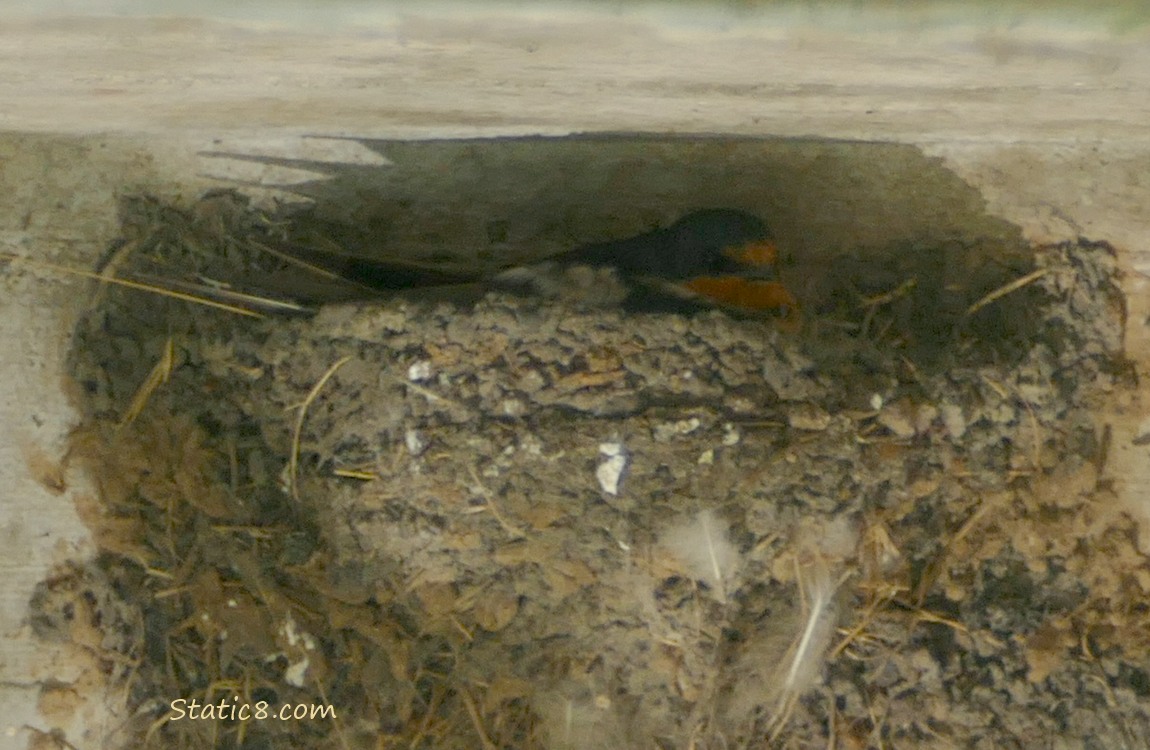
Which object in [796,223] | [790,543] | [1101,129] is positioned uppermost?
[1101,129]

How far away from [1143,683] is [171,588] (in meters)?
1.99

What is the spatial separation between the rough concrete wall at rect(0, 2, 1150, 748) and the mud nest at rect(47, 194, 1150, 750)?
0.09 m

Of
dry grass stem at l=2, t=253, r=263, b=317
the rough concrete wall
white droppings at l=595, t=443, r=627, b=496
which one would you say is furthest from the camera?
dry grass stem at l=2, t=253, r=263, b=317

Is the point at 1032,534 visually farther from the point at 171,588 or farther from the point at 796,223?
the point at 171,588

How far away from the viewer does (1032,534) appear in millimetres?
2604

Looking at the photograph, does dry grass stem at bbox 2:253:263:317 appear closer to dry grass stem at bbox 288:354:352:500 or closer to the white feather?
dry grass stem at bbox 288:354:352:500

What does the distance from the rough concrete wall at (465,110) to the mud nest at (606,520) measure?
9 centimetres

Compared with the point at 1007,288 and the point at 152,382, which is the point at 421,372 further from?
the point at 1007,288

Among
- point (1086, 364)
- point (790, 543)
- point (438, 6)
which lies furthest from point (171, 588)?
point (1086, 364)

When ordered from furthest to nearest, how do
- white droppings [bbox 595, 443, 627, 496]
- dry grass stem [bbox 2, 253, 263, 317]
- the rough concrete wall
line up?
dry grass stem [bbox 2, 253, 263, 317] < white droppings [bbox 595, 443, 627, 496] < the rough concrete wall

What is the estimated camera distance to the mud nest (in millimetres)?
2506

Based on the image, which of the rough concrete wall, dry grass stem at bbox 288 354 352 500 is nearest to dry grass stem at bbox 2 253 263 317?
the rough concrete wall

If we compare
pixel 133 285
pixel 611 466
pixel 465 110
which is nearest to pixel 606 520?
pixel 611 466

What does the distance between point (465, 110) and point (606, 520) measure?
2.78 feet
